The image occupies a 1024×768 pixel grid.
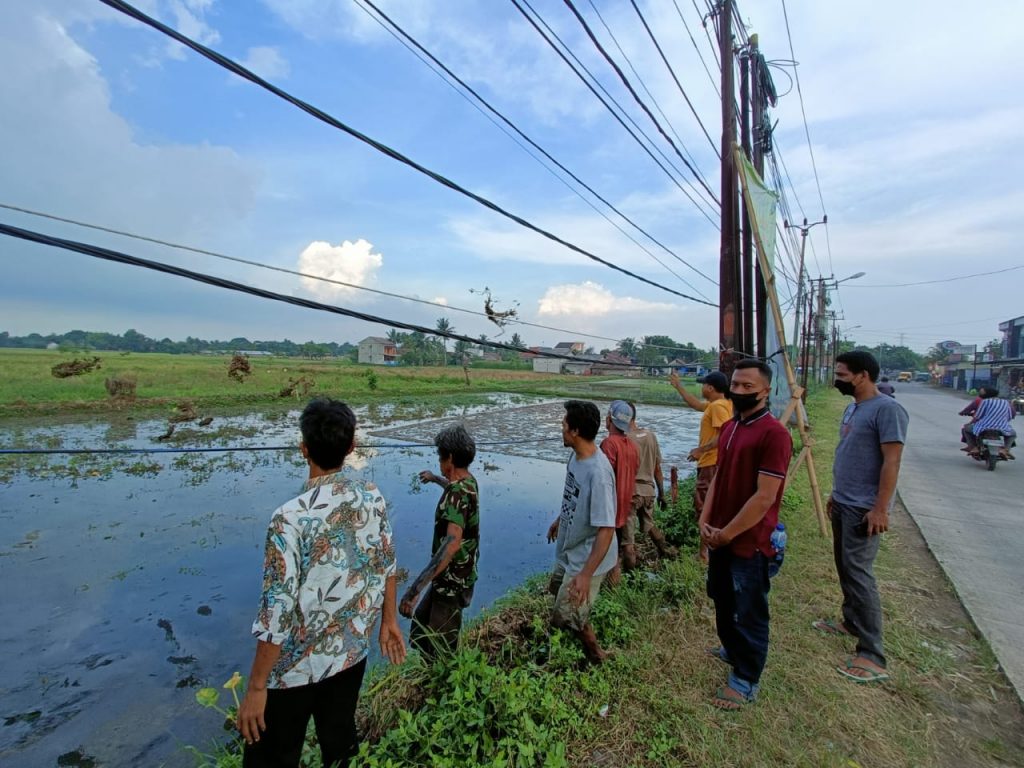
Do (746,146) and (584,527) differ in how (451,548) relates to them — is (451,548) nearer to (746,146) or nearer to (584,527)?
(584,527)

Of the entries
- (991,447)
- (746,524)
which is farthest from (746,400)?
(991,447)

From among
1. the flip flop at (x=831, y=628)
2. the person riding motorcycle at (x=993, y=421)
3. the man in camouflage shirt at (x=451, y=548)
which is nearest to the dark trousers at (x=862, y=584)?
the flip flop at (x=831, y=628)

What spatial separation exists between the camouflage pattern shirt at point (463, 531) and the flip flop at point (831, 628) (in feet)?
7.77

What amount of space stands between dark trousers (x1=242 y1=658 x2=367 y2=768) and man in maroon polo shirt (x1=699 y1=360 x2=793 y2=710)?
1817 millimetres

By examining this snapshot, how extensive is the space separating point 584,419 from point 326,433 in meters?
1.42

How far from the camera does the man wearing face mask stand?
2.70 meters

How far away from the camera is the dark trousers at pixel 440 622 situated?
2.67 m

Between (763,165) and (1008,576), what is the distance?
24.9 ft

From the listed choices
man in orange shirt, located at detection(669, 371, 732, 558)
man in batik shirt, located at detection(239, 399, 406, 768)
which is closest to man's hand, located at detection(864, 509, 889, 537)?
man in orange shirt, located at detection(669, 371, 732, 558)

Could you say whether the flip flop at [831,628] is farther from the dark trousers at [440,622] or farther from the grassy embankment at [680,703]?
the dark trousers at [440,622]

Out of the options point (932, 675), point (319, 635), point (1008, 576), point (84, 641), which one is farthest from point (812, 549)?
point (84, 641)

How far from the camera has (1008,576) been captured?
4.08 metres

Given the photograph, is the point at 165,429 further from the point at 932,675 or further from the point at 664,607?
the point at 932,675

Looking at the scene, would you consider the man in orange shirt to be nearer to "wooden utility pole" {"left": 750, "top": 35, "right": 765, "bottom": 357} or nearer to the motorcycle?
"wooden utility pole" {"left": 750, "top": 35, "right": 765, "bottom": 357}
